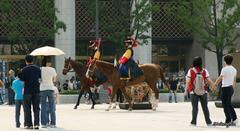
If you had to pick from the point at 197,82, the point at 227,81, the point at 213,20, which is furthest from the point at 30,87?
the point at 213,20

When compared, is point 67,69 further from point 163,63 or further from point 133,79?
point 163,63

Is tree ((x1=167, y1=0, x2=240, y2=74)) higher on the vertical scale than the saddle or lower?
higher

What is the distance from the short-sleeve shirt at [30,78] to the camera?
17.2 meters

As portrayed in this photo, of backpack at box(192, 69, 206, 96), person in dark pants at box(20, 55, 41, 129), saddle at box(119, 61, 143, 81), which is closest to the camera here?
person in dark pants at box(20, 55, 41, 129)

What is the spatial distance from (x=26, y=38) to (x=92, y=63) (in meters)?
21.4

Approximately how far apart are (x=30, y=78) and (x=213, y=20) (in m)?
32.6

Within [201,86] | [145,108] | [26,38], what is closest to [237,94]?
[145,108]

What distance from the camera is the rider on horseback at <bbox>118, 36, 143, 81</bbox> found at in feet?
85.5

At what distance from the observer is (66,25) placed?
5022cm

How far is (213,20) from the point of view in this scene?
158 ft

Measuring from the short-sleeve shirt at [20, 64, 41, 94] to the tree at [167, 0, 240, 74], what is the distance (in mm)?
30505

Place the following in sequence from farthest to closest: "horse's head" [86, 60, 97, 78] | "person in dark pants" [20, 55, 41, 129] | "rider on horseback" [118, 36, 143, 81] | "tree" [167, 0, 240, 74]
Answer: "tree" [167, 0, 240, 74] < "horse's head" [86, 60, 97, 78] < "rider on horseback" [118, 36, 143, 81] < "person in dark pants" [20, 55, 41, 129]

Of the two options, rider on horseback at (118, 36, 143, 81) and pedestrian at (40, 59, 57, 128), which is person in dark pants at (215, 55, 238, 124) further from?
rider on horseback at (118, 36, 143, 81)

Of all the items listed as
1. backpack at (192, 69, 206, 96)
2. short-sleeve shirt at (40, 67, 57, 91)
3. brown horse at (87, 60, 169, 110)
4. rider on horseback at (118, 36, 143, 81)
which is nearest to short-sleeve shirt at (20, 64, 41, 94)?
short-sleeve shirt at (40, 67, 57, 91)
